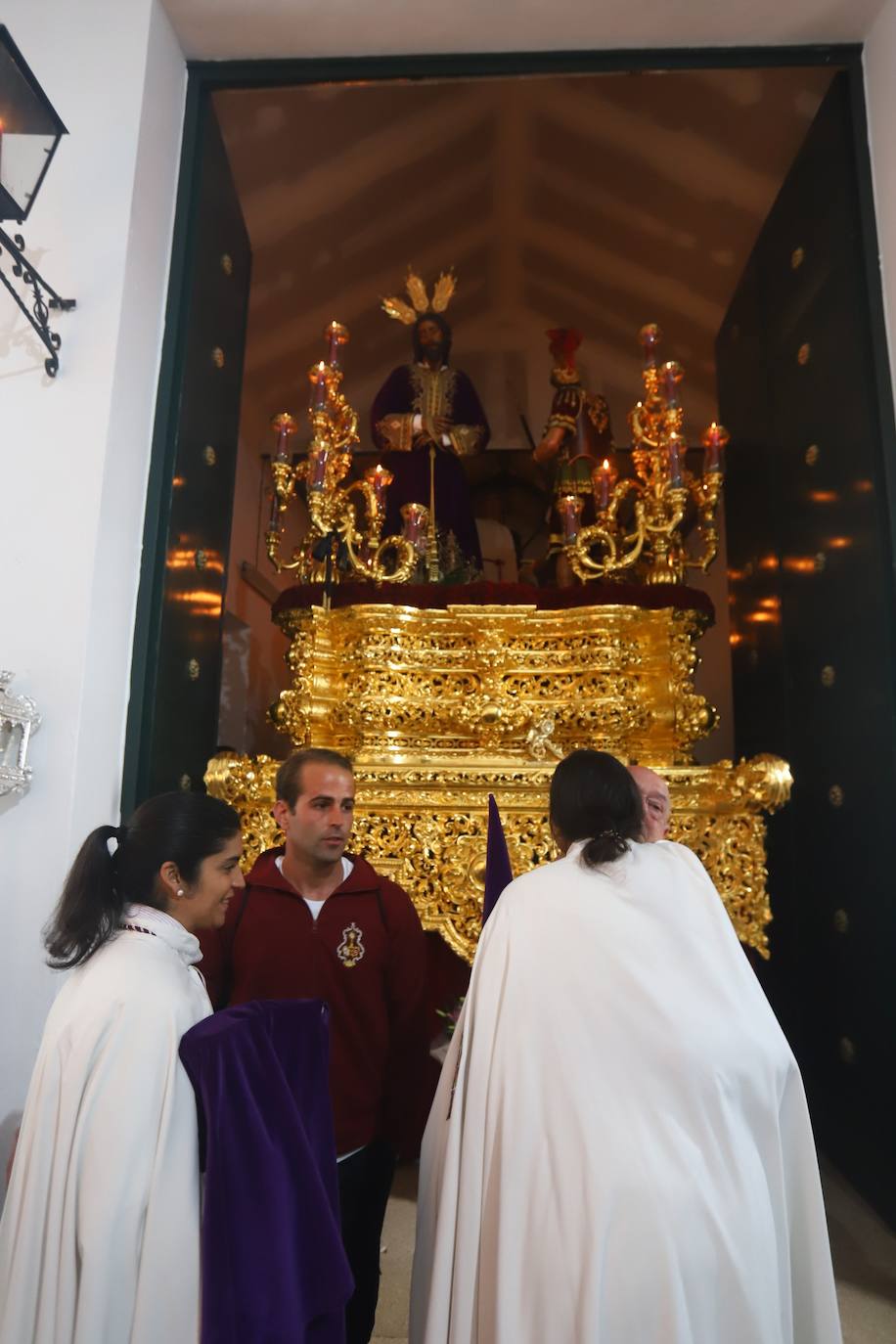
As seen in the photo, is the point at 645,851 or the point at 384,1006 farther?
the point at 384,1006

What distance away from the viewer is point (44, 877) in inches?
99.8

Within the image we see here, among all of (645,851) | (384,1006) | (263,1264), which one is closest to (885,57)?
(645,851)

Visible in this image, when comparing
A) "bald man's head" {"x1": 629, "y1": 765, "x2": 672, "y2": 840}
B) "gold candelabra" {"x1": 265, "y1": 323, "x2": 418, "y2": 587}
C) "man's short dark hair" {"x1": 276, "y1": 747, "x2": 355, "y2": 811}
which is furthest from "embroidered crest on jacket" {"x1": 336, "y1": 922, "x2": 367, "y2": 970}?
"gold candelabra" {"x1": 265, "y1": 323, "x2": 418, "y2": 587}

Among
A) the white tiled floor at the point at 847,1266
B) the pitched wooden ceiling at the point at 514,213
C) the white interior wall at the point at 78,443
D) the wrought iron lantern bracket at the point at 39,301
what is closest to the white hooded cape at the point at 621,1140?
the white tiled floor at the point at 847,1266

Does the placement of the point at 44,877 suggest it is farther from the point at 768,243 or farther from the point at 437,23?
the point at 768,243

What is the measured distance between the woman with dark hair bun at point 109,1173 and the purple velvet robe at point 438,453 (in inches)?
132

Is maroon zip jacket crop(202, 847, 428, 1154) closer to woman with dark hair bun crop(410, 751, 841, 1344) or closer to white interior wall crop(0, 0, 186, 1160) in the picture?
woman with dark hair bun crop(410, 751, 841, 1344)

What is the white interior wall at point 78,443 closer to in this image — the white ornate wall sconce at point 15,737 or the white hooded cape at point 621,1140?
the white ornate wall sconce at point 15,737

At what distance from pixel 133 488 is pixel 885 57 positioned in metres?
3.05

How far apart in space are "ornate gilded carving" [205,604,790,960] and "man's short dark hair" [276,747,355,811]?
0.95 meters

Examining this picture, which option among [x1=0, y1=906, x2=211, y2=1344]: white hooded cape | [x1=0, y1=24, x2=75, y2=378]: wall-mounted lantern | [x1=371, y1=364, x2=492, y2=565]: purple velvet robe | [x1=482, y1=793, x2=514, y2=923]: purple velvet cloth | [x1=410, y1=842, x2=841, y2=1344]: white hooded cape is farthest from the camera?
[x1=371, y1=364, x2=492, y2=565]: purple velvet robe

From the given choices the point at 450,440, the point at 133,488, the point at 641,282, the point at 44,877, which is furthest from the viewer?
the point at 641,282

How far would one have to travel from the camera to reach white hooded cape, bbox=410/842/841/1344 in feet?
4.76

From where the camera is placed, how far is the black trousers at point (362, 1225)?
2041mm
